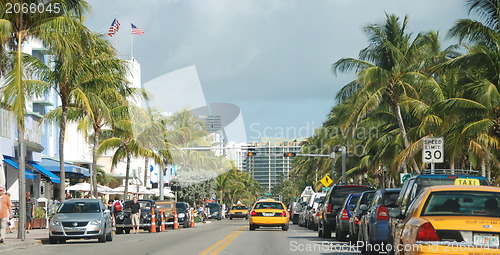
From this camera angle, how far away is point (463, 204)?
11.1 metres

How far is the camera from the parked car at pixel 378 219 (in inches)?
659

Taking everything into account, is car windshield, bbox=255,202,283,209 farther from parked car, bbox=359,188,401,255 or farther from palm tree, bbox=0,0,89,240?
parked car, bbox=359,188,401,255

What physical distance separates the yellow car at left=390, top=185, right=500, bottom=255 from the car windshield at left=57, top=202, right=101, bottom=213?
1708 centimetres

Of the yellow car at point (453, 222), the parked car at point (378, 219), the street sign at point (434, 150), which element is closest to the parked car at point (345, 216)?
the street sign at point (434, 150)

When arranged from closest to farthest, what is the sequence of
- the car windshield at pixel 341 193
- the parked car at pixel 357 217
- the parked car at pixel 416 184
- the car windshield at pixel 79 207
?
1. the parked car at pixel 416 184
2. the parked car at pixel 357 217
3. the car windshield at pixel 79 207
4. the car windshield at pixel 341 193

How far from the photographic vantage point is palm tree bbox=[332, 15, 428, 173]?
4038 cm

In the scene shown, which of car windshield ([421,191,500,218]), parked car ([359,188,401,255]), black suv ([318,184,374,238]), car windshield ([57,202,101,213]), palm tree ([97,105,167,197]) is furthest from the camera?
palm tree ([97,105,167,197])

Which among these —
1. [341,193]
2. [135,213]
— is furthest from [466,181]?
[135,213]

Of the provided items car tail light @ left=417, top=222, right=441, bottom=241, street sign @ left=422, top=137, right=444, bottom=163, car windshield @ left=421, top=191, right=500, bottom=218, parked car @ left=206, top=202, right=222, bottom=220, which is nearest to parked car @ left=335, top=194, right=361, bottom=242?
street sign @ left=422, top=137, right=444, bottom=163

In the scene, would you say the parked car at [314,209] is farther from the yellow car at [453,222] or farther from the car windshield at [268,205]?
the yellow car at [453,222]

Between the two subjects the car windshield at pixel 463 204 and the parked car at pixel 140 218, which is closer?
the car windshield at pixel 463 204

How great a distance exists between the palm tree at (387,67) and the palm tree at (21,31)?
57.3 ft

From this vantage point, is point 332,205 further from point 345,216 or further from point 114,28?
point 114,28

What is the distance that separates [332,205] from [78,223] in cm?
911
